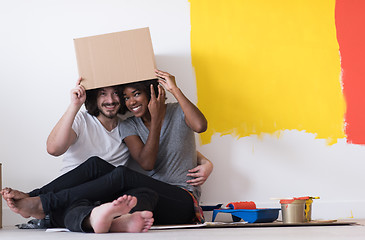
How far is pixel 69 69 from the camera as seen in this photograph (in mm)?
2234

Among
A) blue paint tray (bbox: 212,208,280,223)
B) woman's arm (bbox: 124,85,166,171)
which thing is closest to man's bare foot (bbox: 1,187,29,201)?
woman's arm (bbox: 124,85,166,171)

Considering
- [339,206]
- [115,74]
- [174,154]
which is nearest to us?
[115,74]

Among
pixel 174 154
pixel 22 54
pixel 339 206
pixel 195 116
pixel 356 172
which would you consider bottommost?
pixel 339 206

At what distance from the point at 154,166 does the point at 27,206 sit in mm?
621

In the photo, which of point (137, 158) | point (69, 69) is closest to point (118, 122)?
point (137, 158)

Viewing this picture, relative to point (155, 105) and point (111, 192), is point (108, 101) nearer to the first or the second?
point (155, 105)

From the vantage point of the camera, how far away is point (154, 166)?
6.84 feet

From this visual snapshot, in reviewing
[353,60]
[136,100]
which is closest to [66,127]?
[136,100]

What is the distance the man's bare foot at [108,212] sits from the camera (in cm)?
140

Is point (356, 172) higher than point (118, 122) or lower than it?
lower

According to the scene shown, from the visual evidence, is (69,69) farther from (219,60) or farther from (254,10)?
(254,10)

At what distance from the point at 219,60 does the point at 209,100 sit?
200 mm

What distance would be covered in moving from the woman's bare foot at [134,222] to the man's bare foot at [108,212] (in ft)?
0.13

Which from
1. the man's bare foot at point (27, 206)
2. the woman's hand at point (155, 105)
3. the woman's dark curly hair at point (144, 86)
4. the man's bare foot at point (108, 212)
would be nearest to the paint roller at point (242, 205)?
the woman's hand at point (155, 105)
